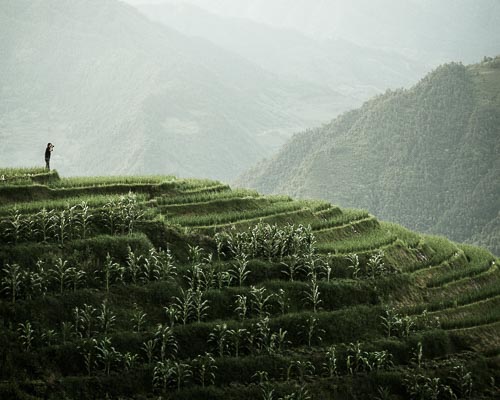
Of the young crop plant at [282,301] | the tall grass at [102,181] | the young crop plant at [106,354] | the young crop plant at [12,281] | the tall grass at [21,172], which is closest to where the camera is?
the young crop plant at [106,354]

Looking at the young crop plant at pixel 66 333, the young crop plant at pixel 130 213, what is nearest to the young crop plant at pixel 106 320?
the young crop plant at pixel 66 333

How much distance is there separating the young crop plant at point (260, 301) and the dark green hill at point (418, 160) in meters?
103

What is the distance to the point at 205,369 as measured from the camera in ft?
67.5

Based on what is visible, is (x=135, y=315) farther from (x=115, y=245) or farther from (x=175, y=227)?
(x=175, y=227)

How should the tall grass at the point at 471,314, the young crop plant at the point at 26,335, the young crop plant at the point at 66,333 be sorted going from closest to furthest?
the young crop plant at the point at 26,335 < the young crop plant at the point at 66,333 < the tall grass at the point at 471,314

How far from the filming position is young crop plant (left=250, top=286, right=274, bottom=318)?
23188mm

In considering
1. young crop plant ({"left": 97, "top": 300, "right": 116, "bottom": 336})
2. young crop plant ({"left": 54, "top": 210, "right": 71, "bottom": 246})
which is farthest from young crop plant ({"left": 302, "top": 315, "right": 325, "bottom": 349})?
young crop plant ({"left": 54, "top": 210, "right": 71, "bottom": 246})

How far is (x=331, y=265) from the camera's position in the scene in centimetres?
2670

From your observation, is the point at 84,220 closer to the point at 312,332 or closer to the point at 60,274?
the point at 60,274

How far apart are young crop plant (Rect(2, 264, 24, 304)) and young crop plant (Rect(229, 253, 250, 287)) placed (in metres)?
7.01

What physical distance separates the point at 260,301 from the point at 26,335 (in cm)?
758

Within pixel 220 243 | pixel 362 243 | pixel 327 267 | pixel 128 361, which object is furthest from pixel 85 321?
pixel 362 243

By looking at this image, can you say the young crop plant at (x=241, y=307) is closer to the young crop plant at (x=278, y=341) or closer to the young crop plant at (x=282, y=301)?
the young crop plant at (x=278, y=341)

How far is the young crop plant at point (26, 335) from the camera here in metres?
19.4
